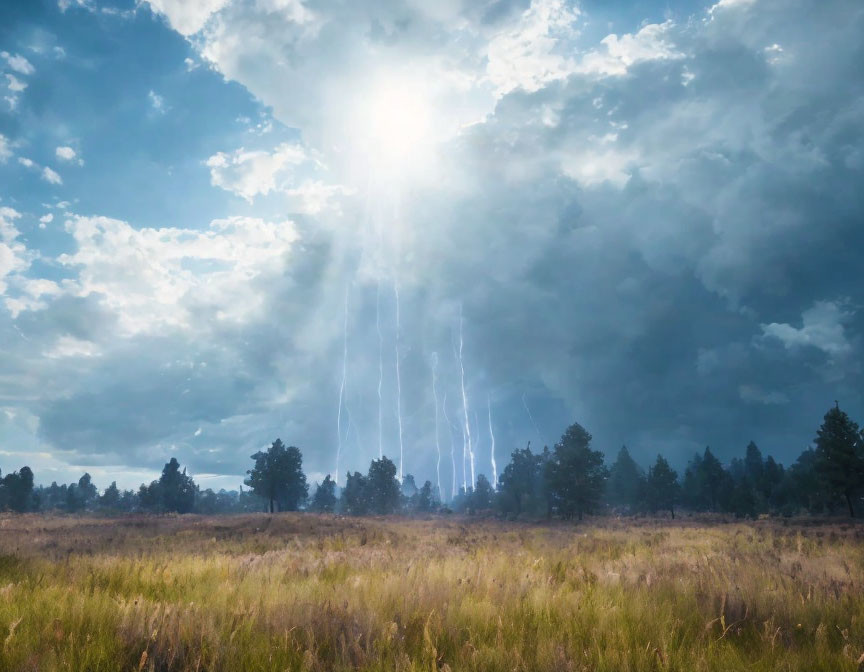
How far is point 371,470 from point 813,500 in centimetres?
7105

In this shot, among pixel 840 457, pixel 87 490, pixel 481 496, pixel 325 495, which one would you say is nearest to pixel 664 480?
pixel 840 457

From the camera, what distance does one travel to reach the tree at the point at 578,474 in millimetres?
48500

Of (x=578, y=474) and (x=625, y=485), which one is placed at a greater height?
(x=578, y=474)

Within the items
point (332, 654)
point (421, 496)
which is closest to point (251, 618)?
point (332, 654)

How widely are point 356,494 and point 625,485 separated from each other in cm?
5646

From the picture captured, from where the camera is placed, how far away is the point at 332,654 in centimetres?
353

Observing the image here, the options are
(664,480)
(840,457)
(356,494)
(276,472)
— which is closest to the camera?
(840,457)

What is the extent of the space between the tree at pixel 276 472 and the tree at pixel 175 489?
1908cm

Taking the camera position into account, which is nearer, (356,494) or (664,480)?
(664,480)

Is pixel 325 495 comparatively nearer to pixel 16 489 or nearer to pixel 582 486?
pixel 16 489

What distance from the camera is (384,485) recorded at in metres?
90.1

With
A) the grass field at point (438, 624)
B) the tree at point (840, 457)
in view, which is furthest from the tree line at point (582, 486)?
the grass field at point (438, 624)

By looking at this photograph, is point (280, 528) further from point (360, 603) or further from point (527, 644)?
point (527, 644)

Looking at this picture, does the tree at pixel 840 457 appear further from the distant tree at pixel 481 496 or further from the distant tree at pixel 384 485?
the distant tree at pixel 481 496
